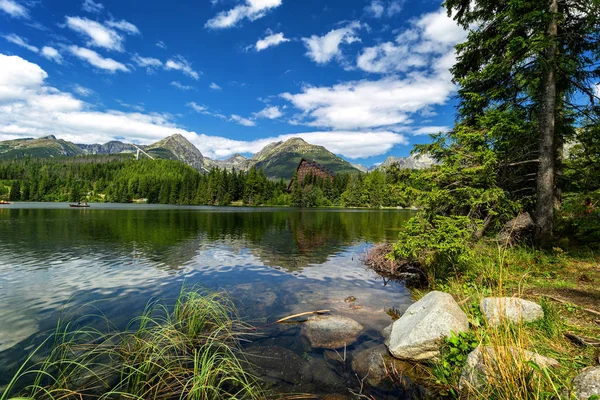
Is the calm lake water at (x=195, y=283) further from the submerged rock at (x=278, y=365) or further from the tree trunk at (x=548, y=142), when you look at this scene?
the tree trunk at (x=548, y=142)

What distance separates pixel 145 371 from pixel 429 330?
7.18 meters

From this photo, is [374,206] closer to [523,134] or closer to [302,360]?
[523,134]

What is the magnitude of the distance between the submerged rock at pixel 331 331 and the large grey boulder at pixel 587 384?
5.41m

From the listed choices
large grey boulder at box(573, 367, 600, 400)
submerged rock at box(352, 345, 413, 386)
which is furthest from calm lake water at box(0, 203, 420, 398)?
large grey boulder at box(573, 367, 600, 400)

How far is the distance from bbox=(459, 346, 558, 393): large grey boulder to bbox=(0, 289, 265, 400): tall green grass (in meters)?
4.29

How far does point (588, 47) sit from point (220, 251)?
90.4 ft

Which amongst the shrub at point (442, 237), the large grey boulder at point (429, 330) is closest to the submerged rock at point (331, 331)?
the large grey boulder at point (429, 330)

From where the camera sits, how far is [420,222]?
488 inches

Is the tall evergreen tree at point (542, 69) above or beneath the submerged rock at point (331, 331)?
above

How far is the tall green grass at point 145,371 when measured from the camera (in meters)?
5.80

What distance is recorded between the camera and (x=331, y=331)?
9.55m

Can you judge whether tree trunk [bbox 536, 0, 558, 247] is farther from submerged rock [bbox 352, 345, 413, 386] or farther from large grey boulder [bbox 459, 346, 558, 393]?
submerged rock [bbox 352, 345, 413, 386]

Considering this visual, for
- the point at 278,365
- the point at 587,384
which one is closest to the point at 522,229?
the point at 587,384

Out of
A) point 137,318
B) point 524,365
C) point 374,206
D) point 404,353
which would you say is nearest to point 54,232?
point 137,318
